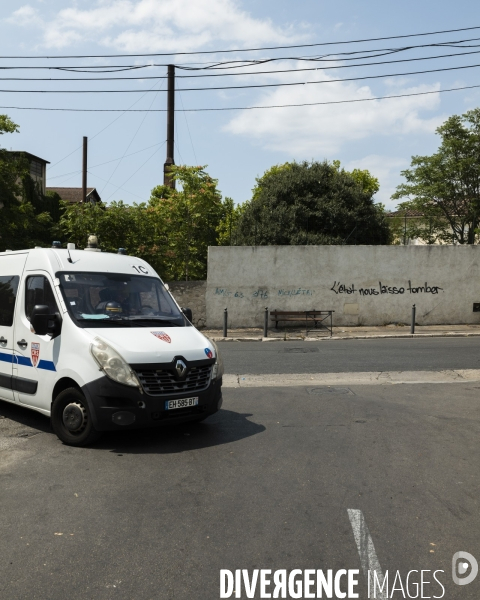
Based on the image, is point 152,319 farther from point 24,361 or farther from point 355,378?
point 355,378

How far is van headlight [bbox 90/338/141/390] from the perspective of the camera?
6469 millimetres

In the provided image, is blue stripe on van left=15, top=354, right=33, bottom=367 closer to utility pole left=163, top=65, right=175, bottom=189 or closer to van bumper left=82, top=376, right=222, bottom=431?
van bumper left=82, top=376, right=222, bottom=431

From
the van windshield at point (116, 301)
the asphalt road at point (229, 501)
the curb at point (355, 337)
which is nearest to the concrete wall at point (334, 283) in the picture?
the curb at point (355, 337)

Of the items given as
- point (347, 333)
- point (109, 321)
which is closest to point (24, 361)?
point (109, 321)

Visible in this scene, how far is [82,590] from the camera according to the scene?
360 cm

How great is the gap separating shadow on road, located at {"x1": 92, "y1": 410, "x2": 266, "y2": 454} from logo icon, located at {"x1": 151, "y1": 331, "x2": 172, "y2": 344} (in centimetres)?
115

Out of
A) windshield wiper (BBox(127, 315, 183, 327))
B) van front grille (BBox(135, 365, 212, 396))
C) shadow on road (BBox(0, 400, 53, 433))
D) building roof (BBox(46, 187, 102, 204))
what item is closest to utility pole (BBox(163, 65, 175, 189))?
shadow on road (BBox(0, 400, 53, 433))

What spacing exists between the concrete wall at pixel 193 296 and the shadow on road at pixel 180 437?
1456 centimetres

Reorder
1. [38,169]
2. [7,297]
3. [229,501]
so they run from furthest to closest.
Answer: [38,169] → [7,297] → [229,501]

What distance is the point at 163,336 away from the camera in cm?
707

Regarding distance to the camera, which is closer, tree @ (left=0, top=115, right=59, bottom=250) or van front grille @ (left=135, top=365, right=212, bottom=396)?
van front grille @ (left=135, top=365, right=212, bottom=396)

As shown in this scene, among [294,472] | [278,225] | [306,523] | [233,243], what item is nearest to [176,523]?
[306,523]

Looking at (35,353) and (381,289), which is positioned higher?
(381,289)

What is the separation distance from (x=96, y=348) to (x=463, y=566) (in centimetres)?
412
